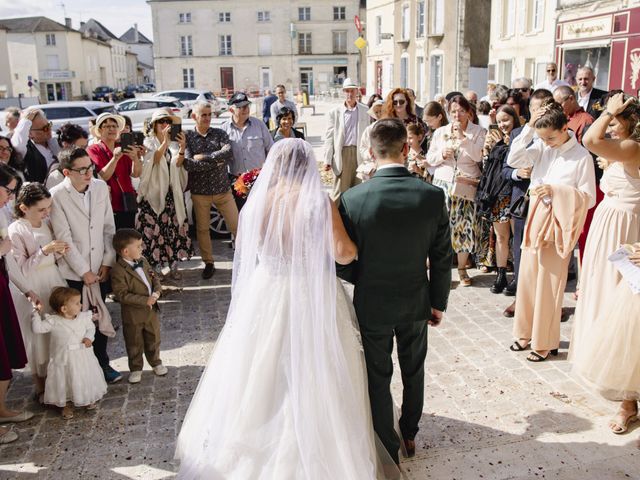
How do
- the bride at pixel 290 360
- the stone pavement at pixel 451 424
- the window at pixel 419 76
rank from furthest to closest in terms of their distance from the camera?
the window at pixel 419 76 < the stone pavement at pixel 451 424 < the bride at pixel 290 360

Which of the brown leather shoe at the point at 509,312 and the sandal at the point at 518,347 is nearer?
the sandal at the point at 518,347

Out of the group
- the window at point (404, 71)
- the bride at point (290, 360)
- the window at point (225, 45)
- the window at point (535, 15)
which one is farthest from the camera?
the window at point (225, 45)

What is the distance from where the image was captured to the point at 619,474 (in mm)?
3656

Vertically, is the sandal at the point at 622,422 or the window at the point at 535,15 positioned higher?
the window at the point at 535,15

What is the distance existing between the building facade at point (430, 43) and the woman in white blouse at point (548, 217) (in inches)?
831

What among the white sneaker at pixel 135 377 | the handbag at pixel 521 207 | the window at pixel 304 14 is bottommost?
the white sneaker at pixel 135 377

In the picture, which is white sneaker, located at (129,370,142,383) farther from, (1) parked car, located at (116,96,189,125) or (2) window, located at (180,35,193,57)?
(2) window, located at (180,35,193,57)

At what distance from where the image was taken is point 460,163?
6844 millimetres

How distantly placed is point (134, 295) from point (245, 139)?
3765 millimetres

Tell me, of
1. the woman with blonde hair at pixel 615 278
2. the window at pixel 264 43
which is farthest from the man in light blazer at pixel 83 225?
the window at pixel 264 43

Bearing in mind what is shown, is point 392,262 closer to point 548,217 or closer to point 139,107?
point 548,217

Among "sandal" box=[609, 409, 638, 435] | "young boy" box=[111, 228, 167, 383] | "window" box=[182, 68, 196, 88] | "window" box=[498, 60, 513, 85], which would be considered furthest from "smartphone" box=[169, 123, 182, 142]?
"window" box=[182, 68, 196, 88]

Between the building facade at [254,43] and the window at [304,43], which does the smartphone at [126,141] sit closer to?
the building facade at [254,43]

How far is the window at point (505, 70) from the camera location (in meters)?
20.7
